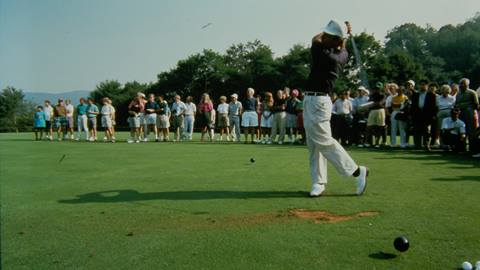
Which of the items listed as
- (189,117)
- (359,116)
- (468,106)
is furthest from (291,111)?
(468,106)

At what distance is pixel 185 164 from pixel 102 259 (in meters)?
7.15

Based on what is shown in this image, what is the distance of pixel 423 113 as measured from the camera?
15258 mm

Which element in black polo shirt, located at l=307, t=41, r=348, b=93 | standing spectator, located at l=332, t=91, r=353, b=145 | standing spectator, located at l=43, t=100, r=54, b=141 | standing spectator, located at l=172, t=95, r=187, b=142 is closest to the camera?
black polo shirt, located at l=307, t=41, r=348, b=93

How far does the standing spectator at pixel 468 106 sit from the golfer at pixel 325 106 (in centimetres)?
846

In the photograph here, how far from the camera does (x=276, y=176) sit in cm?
915

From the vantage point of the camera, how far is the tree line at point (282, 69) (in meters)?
63.3

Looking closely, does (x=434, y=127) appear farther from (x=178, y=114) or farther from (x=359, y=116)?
(x=178, y=114)

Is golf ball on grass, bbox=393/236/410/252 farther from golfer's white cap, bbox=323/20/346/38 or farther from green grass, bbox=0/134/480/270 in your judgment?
golfer's white cap, bbox=323/20/346/38

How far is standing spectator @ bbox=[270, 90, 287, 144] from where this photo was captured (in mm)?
19562

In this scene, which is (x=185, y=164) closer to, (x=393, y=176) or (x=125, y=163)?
(x=125, y=163)

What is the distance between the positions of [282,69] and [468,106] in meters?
59.7

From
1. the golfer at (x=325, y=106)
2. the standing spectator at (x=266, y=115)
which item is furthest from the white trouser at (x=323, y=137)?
the standing spectator at (x=266, y=115)

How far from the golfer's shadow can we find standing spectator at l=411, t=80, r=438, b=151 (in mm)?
9463

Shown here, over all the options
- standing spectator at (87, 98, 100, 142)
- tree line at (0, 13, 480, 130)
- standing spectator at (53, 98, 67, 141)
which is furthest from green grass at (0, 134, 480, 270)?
tree line at (0, 13, 480, 130)
